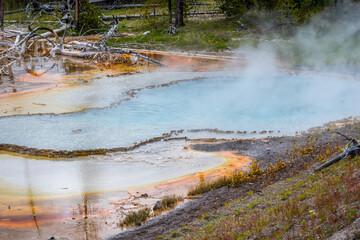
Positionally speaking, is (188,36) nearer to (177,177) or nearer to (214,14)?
(214,14)

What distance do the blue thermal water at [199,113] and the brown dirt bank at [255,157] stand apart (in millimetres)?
1574

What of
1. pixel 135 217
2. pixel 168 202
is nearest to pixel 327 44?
pixel 168 202

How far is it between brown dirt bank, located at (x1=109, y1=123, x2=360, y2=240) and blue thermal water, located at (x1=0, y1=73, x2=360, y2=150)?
1574 millimetres

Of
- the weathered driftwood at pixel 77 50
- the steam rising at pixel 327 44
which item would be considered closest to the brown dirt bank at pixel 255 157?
the steam rising at pixel 327 44

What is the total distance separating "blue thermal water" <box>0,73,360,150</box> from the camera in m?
10.8

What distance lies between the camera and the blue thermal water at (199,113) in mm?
10772

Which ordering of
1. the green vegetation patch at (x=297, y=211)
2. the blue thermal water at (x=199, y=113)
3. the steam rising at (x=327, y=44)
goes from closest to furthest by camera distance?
the green vegetation patch at (x=297, y=211)
the blue thermal water at (x=199, y=113)
the steam rising at (x=327, y=44)

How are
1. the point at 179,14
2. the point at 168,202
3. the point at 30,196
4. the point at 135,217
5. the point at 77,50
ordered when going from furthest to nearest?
the point at 179,14 < the point at 77,50 < the point at 30,196 < the point at 168,202 < the point at 135,217

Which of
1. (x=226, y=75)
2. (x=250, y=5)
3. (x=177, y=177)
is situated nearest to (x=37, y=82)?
(x=226, y=75)

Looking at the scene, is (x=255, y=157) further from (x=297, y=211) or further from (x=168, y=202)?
(x=297, y=211)

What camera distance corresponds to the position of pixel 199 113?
12.8 meters

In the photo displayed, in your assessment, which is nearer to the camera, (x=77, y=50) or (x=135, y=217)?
(x=135, y=217)

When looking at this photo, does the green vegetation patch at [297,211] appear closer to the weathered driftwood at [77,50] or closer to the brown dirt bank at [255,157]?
the brown dirt bank at [255,157]

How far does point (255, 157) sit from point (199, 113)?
3.99m
